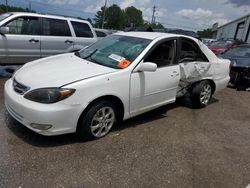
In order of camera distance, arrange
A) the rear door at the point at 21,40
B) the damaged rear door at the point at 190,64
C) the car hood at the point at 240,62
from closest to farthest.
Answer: the damaged rear door at the point at 190,64 < the rear door at the point at 21,40 < the car hood at the point at 240,62

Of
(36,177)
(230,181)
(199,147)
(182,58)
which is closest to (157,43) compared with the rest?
(182,58)

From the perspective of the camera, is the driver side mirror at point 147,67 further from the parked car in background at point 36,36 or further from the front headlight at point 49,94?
the parked car in background at point 36,36

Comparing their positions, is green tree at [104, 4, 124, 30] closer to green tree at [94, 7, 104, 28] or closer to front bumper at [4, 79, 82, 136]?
green tree at [94, 7, 104, 28]

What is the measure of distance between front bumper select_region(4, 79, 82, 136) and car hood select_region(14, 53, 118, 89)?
0.26 m

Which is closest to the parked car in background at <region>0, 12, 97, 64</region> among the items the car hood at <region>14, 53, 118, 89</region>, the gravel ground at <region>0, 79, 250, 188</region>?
the gravel ground at <region>0, 79, 250, 188</region>

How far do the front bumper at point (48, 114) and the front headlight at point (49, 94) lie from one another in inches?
2.2

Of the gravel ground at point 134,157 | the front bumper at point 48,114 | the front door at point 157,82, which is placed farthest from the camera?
the front door at point 157,82

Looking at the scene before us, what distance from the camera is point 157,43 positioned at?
15.1ft

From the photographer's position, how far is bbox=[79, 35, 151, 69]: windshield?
14.0ft

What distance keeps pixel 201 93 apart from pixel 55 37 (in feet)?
14.3

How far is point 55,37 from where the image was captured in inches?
294

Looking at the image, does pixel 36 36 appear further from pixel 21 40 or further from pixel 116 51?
pixel 116 51

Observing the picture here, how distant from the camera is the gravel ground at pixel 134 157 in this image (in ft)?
10.1

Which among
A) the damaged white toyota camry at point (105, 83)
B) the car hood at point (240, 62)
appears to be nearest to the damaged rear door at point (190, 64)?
the damaged white toyota camry at point (105, 83)
